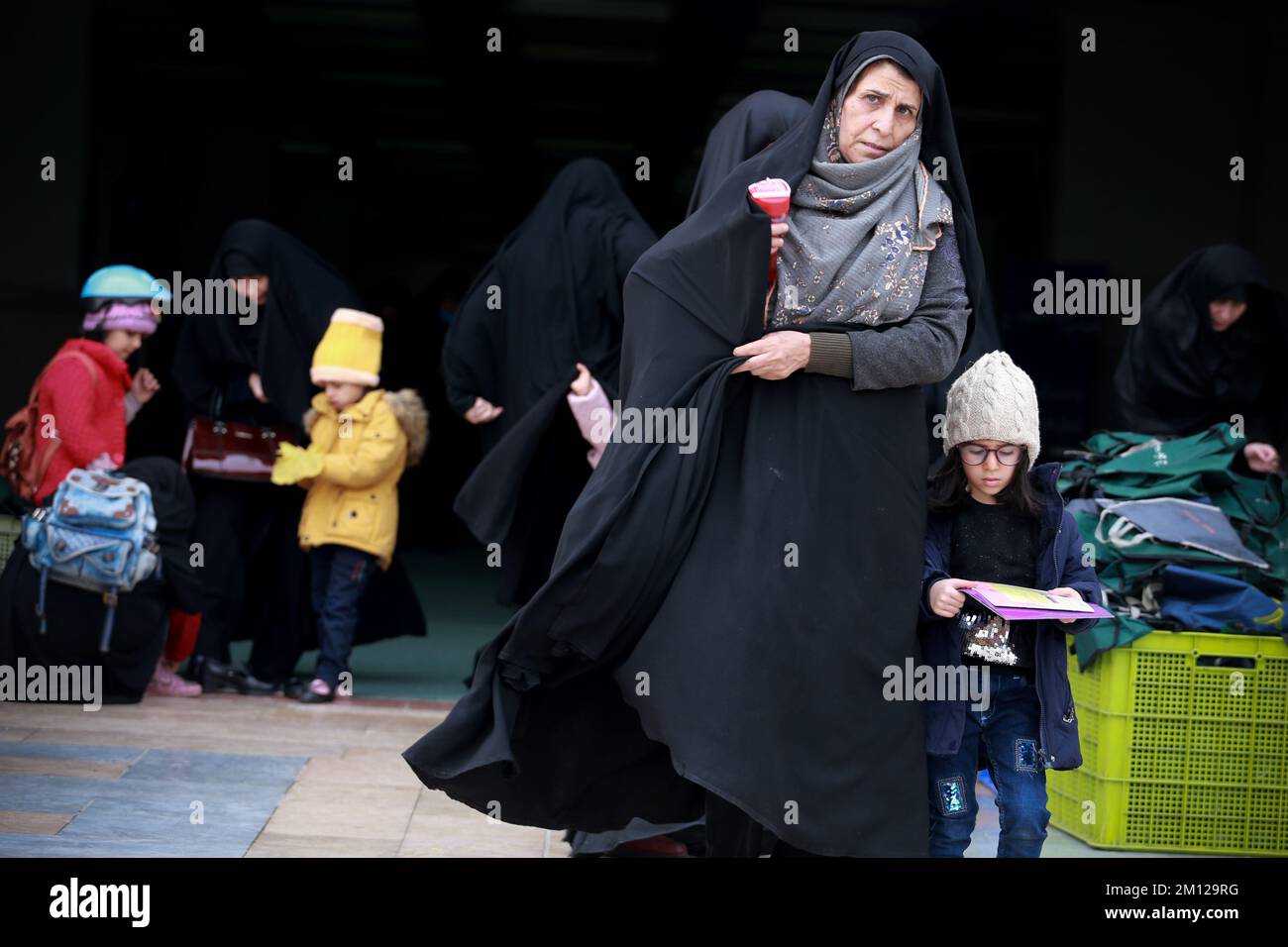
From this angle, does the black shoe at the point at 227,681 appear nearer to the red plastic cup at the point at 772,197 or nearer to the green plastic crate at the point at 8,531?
the green plastic crate at the point at 8,531

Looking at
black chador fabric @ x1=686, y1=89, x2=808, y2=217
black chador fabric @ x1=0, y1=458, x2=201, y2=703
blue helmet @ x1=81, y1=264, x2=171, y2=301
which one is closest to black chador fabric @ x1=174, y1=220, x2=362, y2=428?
blue helmet @ x1=81, y1=264, x2=171, y2=301

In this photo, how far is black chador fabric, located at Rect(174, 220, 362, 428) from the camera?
625 centimetres

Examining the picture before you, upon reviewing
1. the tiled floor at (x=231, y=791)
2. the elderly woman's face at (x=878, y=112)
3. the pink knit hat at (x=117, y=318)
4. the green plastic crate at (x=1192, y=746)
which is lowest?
the tiled floor at (x=231, y=791)

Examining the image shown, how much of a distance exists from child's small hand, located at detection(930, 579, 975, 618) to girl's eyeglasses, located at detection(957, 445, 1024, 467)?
1.13 feet

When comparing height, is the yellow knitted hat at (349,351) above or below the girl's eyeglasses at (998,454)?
above

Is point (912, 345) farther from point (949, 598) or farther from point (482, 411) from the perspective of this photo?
point (482, 411)

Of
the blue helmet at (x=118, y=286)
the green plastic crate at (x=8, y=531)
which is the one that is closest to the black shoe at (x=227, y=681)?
the green plastic crate at (x=8, y=531)

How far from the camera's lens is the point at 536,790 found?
10.8 ft

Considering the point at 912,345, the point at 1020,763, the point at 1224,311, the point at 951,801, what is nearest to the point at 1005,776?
the point at 1020,763

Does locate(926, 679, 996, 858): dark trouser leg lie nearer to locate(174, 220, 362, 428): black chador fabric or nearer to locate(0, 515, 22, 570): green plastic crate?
locate(174, 220, 362, 428): black chador fabric

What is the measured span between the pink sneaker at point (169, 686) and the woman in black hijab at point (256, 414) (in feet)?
0.53

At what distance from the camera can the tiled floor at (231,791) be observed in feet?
13.4
